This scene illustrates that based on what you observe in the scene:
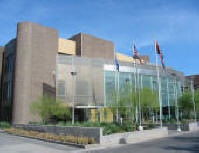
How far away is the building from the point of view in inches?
1636

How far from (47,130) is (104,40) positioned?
102ft

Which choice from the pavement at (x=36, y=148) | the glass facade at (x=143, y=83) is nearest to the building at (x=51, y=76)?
the glass facade at (x=143, y=83)

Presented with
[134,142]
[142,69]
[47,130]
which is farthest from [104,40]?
[134,142]

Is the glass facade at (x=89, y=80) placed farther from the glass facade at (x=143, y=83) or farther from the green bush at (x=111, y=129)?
the green bush at (x=111, y=129)

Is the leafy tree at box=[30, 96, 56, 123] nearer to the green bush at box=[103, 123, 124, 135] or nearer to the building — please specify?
the building

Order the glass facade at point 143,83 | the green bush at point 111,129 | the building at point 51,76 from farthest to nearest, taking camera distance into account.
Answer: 1. the glass facade at point 143,83
2. the building at point 51,76
3. the green bush at point 111,129

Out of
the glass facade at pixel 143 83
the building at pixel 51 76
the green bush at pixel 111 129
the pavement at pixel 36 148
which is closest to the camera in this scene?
the pavement at pixel 36 148

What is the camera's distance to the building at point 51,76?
41562 mm

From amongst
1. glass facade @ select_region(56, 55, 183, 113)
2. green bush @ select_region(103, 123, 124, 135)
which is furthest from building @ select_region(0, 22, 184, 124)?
green bush @ select_region(103, 123, 124, 135)

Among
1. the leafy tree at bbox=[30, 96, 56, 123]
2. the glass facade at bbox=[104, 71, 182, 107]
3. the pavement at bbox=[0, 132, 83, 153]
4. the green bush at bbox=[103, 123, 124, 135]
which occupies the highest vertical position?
the glass facade at bbox=[104, 71, 182, 107]

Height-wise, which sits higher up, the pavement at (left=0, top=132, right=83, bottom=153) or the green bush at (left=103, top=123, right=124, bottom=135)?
the green bush at (left=103, top=123, right=124, bottom=135)

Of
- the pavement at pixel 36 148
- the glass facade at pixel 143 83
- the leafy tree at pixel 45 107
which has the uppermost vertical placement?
the glass facade at pixel 143 83

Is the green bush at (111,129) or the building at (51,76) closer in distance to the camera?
the green bush at (111,129)

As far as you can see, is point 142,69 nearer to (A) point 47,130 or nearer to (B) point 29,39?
(B) point 29,39
